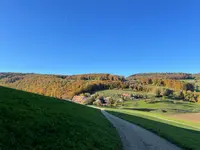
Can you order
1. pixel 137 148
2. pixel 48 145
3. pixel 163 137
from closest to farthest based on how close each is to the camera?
pixel 48 145 → pixel 137 148 → pixel 163 137

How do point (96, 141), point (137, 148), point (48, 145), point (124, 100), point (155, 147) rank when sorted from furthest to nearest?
1. point (124, 100)
2. point (155, 147)
3. point (137, 148)
4. point (96, 141)
5. point (48, 145)

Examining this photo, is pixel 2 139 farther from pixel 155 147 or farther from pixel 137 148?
pixel 155 147

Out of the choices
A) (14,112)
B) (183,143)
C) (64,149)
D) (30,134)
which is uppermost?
(14,112)

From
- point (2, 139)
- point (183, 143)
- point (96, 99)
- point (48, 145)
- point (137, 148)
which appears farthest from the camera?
point (96, 99)

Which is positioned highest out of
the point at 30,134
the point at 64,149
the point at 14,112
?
the point at 14,112

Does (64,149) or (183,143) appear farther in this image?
(183,143)

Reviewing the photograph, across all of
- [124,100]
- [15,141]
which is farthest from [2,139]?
[124,100]

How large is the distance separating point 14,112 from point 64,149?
598 cm

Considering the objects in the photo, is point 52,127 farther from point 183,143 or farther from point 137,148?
point 183,143

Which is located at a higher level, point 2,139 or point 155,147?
point 2,139

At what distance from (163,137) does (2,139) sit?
82.0ft

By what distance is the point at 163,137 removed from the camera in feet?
105

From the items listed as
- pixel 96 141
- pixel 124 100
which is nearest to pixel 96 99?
pixel 124 100

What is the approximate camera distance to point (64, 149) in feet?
48.1
